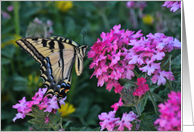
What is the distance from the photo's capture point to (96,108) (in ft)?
5.82

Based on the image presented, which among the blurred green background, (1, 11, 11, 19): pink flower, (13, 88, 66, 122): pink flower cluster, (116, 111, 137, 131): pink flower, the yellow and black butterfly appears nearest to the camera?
(116, 111, 137, 131): pink flower

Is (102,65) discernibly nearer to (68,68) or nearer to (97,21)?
(68,68)

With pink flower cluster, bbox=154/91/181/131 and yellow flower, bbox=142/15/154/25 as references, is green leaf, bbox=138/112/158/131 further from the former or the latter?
yellow flower, bbox=142/15/154/25

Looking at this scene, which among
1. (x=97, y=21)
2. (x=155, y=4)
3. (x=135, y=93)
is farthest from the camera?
(x=97, y=21)

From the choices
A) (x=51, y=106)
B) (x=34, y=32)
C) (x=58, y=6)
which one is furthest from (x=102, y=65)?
(x=58, y=6)

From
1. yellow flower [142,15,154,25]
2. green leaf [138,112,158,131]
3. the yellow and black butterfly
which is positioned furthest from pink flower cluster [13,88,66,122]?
yellow flower [142,15,154,25]

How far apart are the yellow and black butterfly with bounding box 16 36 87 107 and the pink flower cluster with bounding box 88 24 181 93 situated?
248 mm

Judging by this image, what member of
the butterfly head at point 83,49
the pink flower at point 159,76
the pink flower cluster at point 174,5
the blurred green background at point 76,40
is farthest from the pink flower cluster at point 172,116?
the blurred green background at point 76,40

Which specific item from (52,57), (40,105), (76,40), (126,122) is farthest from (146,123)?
(76,40)

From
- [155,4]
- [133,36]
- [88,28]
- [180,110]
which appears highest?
[155,4]

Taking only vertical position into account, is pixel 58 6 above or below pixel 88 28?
above

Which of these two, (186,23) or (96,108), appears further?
(96,108)

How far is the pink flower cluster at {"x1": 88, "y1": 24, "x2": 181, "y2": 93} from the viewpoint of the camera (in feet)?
3.25

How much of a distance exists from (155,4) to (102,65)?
1399 millimetres
